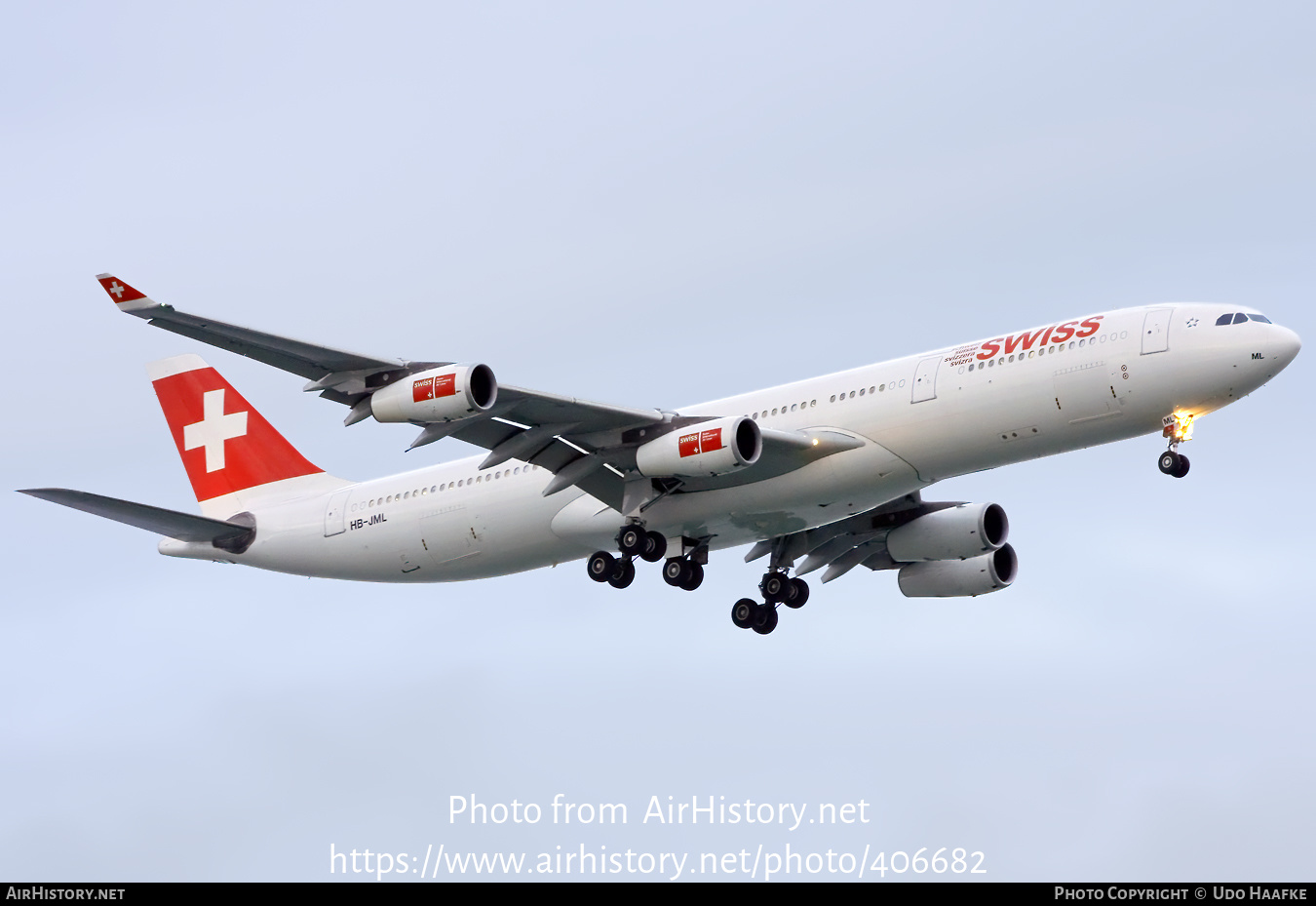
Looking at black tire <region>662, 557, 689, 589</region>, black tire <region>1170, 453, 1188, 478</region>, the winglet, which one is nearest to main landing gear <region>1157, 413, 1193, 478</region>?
black tire <region>1170, 453, 1188, 478</region>

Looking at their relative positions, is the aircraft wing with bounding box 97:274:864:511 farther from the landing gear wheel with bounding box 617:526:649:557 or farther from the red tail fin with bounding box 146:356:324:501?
the red tail fin with bounding box 146:356:324:501

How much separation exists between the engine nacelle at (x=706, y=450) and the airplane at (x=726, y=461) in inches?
1.7

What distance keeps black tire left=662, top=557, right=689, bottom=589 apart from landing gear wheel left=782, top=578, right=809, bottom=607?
190 inches

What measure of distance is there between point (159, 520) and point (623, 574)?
1270cm

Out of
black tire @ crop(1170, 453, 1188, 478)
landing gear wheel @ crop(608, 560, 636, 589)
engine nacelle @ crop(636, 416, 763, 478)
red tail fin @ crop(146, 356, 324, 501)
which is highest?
red tail fin @ crop(146, 356, 324, 501)

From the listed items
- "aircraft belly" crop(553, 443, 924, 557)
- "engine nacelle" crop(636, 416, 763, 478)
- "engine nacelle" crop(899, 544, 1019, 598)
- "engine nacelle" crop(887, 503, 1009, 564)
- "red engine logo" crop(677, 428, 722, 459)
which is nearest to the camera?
"engine nacelle" crop(636, 416, 763, 478)

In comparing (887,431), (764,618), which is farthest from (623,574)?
(887,431)

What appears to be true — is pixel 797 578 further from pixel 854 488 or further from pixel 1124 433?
pixel 1124 433

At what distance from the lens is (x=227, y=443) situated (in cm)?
5091

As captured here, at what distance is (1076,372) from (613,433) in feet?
34.6

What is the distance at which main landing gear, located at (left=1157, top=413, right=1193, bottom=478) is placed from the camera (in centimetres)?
3744

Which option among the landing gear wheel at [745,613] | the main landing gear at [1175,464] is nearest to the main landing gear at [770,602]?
the landing gear wheel at [745,613]

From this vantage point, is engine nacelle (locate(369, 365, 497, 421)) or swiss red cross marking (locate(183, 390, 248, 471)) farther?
swiss red cross marking (locate(183, 390, 248, 471))

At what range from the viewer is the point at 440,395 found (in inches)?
1436
